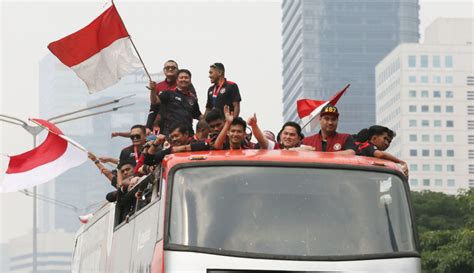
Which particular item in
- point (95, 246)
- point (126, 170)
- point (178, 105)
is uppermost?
point (178, 105)

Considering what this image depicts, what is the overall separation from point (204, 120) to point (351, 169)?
9.69 ft

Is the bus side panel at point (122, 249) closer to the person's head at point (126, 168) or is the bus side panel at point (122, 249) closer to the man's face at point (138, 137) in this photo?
the person's head at point (126, 168)

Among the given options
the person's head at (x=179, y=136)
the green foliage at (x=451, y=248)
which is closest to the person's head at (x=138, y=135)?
the person's head at (x=179, y=136)

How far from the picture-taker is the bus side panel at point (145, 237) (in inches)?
657

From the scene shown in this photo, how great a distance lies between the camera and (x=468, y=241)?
63.2 meters

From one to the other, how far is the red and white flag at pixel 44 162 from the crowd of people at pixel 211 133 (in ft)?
9.80

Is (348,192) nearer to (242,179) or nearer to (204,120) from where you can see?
(242,179)

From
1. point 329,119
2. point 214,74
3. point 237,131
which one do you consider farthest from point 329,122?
point 214,74

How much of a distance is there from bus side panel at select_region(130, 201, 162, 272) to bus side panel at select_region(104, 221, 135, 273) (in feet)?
1.21

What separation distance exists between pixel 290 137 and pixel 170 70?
4.11 meters

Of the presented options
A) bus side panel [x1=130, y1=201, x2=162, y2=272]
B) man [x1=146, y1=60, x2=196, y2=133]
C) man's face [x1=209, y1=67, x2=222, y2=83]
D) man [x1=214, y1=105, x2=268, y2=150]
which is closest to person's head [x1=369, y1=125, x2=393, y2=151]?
man [x1=214, y1=105, x2=268, y2=150]

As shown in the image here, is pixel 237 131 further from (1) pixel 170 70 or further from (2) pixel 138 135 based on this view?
(1) pixel 170 70

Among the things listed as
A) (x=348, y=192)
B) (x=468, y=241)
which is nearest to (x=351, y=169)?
(x=348, y=192)

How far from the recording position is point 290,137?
18.0 metres
